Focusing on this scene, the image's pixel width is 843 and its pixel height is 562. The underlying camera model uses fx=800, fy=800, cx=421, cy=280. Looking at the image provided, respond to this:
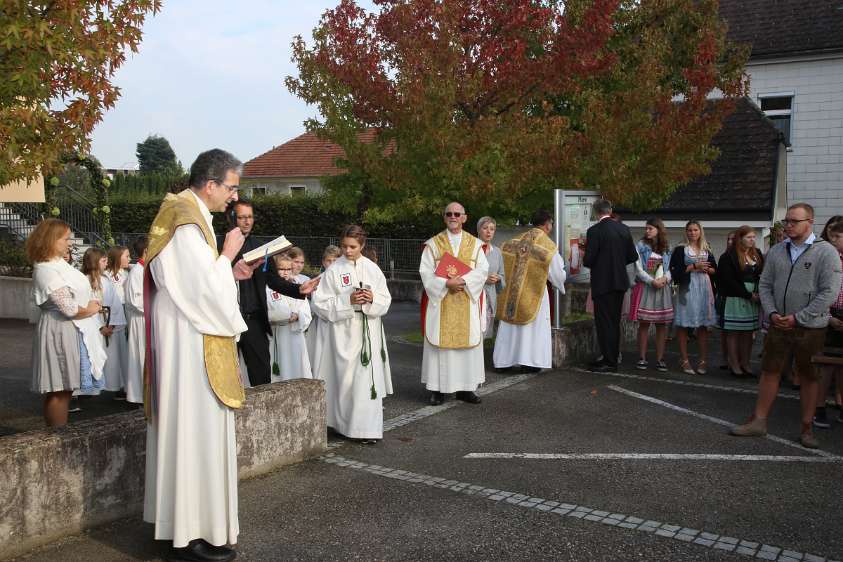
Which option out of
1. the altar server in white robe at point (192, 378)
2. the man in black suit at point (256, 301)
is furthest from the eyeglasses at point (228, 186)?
the man in black suit at point (256, 301)

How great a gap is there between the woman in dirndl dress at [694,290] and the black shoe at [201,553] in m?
7.57

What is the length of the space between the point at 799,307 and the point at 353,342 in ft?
12.7

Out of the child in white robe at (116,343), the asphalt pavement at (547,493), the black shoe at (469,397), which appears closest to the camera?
the asphalt pavement at (547,493)

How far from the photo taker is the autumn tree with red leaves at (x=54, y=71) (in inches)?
224

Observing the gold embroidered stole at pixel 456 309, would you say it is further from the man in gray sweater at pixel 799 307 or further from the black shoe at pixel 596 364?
the man in gray sweater at pixel 799 307

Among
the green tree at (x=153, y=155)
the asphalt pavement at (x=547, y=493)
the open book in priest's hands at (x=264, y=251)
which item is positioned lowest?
the asphalt pavement at (x=547, y=493)

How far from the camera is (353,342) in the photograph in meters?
7.14

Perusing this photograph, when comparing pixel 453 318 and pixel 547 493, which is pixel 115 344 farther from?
pixel 547 493

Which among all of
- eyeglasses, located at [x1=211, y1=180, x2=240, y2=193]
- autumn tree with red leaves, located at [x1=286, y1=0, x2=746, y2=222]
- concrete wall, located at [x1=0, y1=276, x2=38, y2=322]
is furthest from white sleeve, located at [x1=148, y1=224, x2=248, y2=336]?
concrete wall, located at [x1=0, y1=276, x2=38, y2=322]

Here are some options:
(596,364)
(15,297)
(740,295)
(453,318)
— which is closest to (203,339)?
(453,318)

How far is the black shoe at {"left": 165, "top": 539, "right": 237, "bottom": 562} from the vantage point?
14.2ft

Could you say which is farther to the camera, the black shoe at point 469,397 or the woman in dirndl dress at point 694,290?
the woman in dirndl dress at point 694,290

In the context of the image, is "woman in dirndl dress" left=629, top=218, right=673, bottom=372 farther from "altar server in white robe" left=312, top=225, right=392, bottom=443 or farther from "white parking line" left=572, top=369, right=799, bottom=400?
"altar server in white robe" left=312, top=225, right=392, bottom=443

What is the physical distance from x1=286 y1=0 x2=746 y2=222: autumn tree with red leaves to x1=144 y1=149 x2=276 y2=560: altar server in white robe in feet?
27.3
